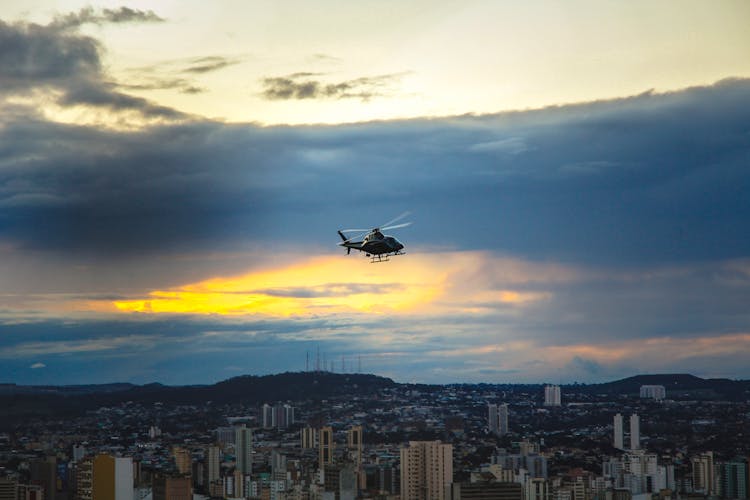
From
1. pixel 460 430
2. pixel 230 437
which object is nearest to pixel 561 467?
pixel 460 430

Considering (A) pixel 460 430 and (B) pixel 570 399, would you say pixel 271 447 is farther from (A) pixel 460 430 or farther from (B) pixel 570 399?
(B) pixel 570 399

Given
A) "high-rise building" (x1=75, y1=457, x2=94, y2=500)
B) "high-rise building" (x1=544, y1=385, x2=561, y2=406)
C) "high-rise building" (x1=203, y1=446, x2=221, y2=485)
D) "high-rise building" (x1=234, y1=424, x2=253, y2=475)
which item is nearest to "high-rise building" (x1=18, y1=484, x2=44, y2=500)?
"high-rise building" (x1=75, y1=457, x2=94, y2=500)

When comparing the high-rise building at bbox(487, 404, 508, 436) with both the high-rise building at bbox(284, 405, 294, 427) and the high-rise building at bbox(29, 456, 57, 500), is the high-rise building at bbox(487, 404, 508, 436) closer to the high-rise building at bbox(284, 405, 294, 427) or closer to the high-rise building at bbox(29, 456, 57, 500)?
the high-rise building at bbox(284, 405, 294, 427)

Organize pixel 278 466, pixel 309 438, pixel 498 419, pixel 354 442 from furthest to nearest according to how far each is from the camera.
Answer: pixel 498 419 → pixel 309 438 → pixel 354 442 → pixel 278 466

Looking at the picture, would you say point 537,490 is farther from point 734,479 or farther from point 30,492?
point 30,492

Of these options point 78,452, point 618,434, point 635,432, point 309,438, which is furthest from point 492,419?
point 78,452

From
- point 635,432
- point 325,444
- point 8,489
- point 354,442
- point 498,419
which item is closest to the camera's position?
point 8,489
